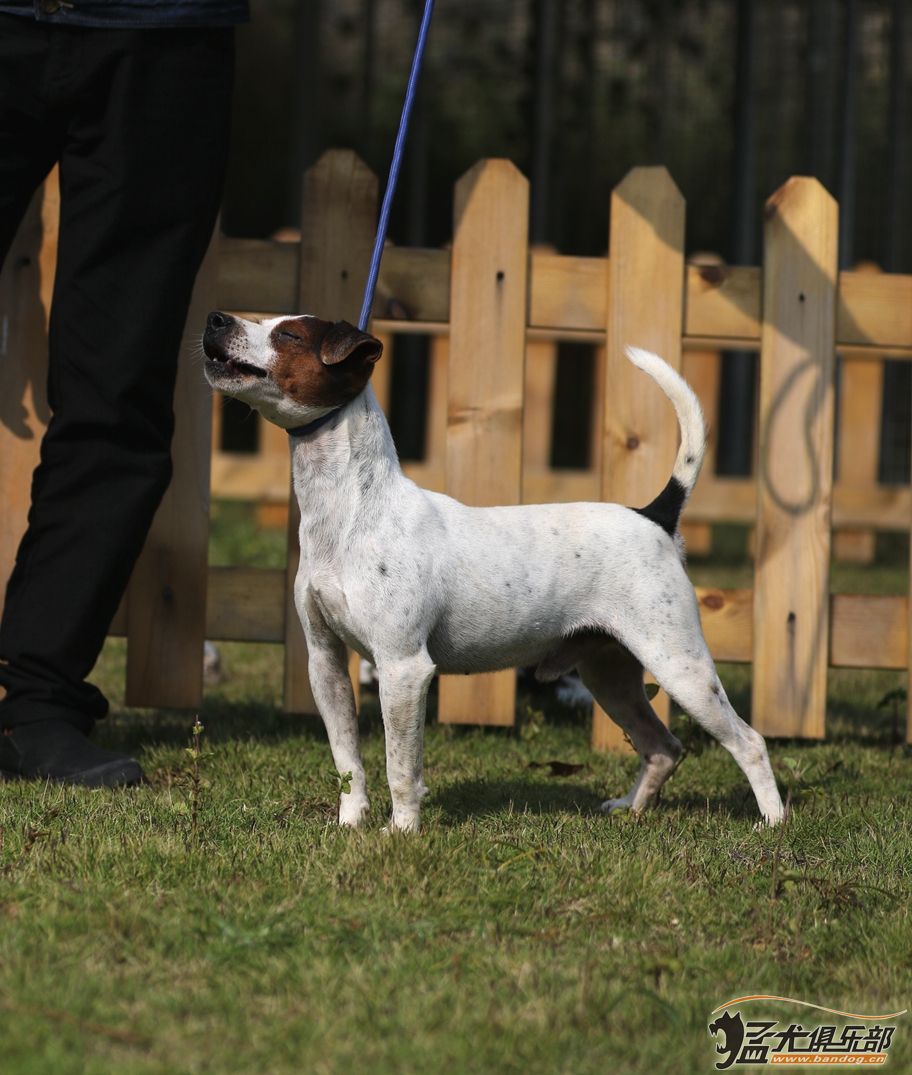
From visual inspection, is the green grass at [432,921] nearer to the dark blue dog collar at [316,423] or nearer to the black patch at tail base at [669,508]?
the black patch at tail base at [669,508]

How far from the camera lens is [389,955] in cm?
268

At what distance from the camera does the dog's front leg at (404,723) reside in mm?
3482

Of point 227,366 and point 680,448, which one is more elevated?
point 227,366

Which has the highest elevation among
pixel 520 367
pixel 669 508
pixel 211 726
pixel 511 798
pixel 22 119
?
pixel 22 119

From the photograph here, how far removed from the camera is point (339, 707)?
3.69m

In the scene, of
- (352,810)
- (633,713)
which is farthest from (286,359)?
(633,713)

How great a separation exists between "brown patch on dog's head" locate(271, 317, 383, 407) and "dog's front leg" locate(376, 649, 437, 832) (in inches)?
26.1

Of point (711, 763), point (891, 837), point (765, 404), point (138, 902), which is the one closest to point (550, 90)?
point (765, 404)

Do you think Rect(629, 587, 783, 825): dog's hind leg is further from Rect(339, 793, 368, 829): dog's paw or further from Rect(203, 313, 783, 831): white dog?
Rect(339, 793, 368, 829): dog's paw

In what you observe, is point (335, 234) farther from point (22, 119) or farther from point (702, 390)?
point (702, 390)

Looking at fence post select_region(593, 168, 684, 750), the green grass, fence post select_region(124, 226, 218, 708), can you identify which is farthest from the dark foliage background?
the green grass

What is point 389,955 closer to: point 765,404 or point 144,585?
point 144,585

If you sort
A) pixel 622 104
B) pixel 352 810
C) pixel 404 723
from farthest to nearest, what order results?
pixel 622 104 < pixel 352 810 < pixel 404 723

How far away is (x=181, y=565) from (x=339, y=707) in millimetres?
1345
